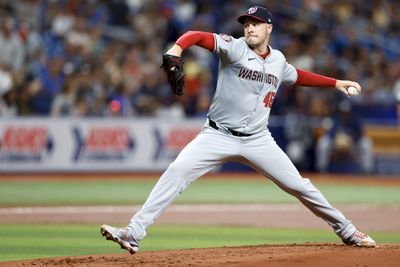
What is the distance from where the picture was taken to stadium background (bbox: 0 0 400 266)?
60.2 ft

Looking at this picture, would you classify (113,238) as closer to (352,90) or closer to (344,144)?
(352,90)

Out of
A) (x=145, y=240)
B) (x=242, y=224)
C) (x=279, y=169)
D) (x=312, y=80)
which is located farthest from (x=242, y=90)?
(x=242, y=224)

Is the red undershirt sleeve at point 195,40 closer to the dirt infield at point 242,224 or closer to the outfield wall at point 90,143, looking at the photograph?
the dirt infield at point 242,224

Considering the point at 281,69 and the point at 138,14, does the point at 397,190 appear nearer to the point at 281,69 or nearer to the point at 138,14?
the point at 138,14

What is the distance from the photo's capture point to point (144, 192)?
1684cm

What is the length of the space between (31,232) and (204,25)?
37.8 feet

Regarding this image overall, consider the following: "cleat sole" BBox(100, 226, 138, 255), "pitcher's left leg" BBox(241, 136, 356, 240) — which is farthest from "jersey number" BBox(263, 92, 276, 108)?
"cleat sole" BBox(100, 226, 138, 255)

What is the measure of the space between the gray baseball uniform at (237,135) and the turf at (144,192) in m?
7.41

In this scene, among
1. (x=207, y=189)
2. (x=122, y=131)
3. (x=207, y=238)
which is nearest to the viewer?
(x=207, y=238)

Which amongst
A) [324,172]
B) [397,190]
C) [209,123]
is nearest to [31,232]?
[209,123]

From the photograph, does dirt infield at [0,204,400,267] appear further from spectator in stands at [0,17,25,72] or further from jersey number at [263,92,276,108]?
spectator in stands at [0,17,25,72]

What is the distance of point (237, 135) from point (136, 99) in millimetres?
12329

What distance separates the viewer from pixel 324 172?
21500 millimetres

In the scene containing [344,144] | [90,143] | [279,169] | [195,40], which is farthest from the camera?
[344,144]
